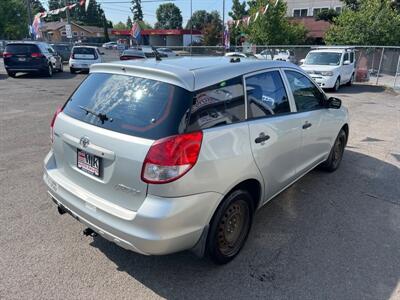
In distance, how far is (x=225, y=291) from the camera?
106 inches

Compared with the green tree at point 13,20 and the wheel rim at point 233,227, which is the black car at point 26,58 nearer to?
the wheel rim at point 233,227

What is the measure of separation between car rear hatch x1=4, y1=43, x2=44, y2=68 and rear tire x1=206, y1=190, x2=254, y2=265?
16421 millimetres

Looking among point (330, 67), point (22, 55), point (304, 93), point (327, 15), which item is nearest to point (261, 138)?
point (304, 93)

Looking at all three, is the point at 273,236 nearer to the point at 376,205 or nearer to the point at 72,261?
the point at 376,205

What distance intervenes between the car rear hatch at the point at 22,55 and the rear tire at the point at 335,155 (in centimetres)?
1557

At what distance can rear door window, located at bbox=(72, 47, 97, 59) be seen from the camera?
772 inches

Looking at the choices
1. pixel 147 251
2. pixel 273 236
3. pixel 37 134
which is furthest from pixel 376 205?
pixel 37 134

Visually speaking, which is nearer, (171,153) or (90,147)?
(171,153)

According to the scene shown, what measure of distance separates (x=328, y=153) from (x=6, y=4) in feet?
181

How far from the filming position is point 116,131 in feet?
8.39

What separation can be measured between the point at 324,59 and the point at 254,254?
597 inches

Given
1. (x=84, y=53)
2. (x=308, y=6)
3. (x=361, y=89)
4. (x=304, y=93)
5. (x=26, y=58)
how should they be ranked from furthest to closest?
(x=308, y=6), (x=84, y=53), (x=361, y=89), (x=26, y=58), (x=304, y=93)

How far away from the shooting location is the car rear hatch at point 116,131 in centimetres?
243

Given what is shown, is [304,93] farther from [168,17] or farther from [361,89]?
[168,17]
